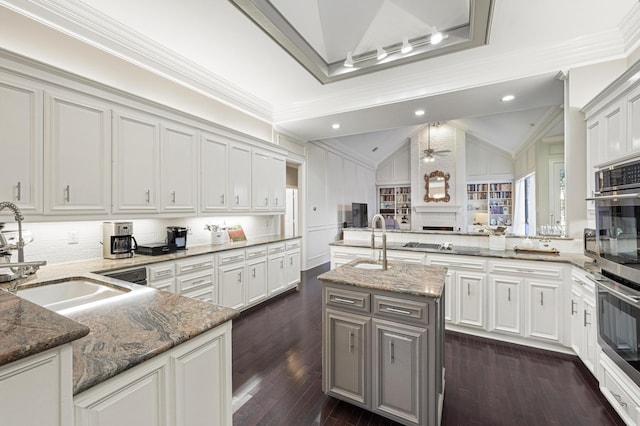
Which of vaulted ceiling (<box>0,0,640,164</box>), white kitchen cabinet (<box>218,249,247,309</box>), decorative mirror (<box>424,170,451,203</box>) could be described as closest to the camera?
vaulted ceiling (<box>0,0,640,164</box>)

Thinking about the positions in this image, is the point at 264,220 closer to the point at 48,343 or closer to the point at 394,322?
the point at 394,322

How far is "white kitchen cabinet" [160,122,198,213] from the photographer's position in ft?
10.5

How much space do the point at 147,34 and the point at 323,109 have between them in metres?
2.47

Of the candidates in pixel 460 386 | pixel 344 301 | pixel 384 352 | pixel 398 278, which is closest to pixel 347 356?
pixel 384 352

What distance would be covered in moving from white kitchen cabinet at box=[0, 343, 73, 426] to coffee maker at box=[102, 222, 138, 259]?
2.66m

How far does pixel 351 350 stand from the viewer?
1973 millimetres

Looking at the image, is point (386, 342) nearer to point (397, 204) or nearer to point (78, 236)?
point (78, 236)

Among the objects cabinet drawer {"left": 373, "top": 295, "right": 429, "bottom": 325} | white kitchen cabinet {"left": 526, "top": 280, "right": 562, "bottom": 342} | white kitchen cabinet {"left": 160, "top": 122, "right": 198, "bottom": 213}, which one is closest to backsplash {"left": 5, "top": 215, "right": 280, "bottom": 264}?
white kitchen cabinet {"left": 160, "top": 122, "right": 198, "bottom": 213}

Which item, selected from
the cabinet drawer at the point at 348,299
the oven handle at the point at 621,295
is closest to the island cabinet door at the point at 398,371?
the cabinet drawer at the point at 348,299

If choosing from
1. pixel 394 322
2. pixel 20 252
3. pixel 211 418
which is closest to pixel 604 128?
pixel 394 322

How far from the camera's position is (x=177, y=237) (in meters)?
3.50

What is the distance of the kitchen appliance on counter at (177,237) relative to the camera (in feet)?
11.3

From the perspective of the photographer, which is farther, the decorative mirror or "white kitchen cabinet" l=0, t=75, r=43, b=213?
the decorative mirror

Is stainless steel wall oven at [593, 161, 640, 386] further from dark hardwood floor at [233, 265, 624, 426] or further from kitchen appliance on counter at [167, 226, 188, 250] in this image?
kitchen appliance on counter at [167, 226, 188, 250]
